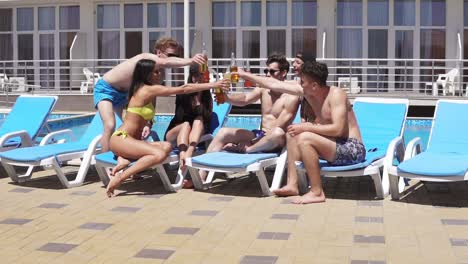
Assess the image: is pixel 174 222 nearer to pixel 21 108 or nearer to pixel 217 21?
pixel 21 108

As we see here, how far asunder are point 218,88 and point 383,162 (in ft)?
5.62

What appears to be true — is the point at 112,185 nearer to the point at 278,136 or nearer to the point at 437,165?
the point at 278,136

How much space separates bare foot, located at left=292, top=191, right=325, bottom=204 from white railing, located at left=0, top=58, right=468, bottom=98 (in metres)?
12.4

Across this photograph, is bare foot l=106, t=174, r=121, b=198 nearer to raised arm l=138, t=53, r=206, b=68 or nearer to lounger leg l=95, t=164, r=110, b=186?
lounger leg l=95, t=164, r=110, b=186

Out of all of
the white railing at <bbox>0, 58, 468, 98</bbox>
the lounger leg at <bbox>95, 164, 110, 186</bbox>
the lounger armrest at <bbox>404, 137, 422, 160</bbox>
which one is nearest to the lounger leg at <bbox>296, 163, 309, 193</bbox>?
the lounger armrest at <bbox>404, 137, 422, 160</bbox>

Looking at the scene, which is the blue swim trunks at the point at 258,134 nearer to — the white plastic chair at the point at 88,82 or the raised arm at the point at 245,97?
the raised arm at the point at 245,97

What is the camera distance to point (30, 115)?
8.40 meters

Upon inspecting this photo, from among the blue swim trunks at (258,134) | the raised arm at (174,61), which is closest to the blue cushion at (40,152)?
the raised arm at (174,61)

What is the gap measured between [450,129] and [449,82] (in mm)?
12029

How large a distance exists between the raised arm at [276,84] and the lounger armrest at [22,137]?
8.70ft

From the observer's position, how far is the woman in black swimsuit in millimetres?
7301

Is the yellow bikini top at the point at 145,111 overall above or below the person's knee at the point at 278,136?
above

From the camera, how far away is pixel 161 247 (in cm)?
474

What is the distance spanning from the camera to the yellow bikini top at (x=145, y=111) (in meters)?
6.92
